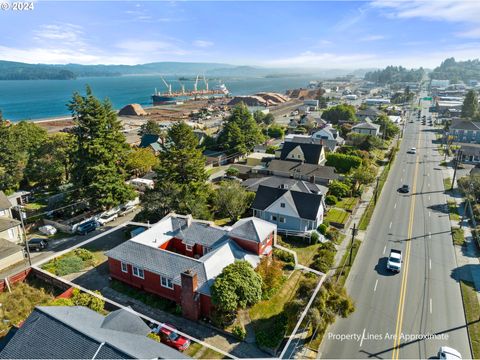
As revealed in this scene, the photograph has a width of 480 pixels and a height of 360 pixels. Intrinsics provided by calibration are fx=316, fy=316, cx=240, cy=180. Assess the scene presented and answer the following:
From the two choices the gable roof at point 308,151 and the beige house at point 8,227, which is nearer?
Answer: the beige house at point 8,227

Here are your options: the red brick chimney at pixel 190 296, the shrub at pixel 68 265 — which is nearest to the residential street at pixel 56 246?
the shrub at pixel 68 265

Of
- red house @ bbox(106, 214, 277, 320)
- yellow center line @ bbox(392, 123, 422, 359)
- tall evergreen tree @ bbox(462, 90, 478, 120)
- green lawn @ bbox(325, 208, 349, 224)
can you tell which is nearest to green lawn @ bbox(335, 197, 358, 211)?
green lawn @ bbox(325, 208, 349, 224)

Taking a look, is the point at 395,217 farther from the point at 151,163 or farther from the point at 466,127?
the point at 466,127

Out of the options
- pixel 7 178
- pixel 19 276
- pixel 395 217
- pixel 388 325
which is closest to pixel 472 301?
pixel 388 325

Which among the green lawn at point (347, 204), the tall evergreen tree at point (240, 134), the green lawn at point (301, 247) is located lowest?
the green lawn at point (301, 247)

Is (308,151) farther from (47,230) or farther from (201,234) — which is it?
(47,230)

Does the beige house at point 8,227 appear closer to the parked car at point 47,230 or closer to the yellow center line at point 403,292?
the parked car at point 47,230
